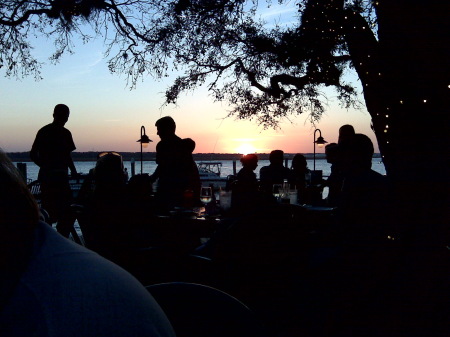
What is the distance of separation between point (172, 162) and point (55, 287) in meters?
5.23

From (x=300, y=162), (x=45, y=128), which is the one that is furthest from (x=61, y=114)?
(x=300, y=162)

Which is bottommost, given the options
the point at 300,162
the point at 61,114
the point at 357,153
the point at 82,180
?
the point at 82,180

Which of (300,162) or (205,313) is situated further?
(300,162)

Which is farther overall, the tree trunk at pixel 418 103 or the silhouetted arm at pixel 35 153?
the silhouetted arm at pixel 35 153

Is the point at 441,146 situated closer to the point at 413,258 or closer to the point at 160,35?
the point at 413,258

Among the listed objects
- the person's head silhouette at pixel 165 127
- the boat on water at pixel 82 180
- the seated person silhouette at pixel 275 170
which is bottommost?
the boat on water at pixel 82 180

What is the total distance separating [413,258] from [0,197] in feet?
10.3

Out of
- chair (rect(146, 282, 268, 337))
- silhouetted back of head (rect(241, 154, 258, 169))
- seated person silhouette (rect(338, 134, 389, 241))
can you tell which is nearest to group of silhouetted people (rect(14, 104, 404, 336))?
seated person silhouette (rect(338, 134, 389, 241))

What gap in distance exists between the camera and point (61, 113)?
261 inches

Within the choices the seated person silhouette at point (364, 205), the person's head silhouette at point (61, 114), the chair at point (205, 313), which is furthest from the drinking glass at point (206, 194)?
the chair at point (205, 313)

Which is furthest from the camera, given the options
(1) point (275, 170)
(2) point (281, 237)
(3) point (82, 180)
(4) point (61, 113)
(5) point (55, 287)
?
(3) point (82, 180)

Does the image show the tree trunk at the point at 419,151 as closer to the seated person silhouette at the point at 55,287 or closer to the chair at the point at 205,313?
the chair at the point at 205,313

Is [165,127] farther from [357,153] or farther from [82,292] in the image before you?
[82,292]

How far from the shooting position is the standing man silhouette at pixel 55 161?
6.65 metres
